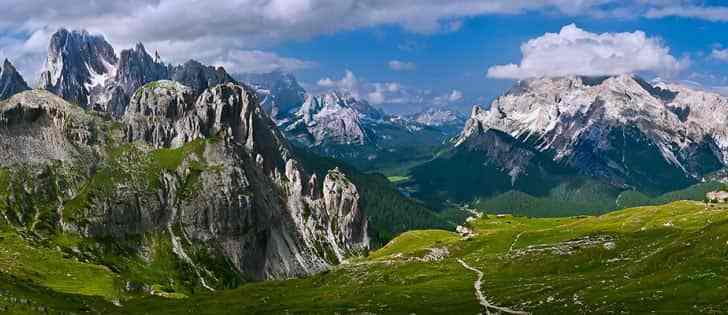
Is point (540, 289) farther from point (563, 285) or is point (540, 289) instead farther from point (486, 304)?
point (486, 304)

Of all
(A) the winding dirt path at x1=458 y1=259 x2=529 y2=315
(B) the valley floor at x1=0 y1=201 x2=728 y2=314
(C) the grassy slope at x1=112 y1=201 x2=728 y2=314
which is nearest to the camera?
(C) the grassy slope at x1=112 y1=201 x2=728 y2=314

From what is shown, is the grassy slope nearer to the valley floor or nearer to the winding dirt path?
the valley floor

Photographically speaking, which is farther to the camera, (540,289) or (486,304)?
(540,289)

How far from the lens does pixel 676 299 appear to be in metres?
94.3

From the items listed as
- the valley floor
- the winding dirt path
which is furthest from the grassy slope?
the winding dirt path

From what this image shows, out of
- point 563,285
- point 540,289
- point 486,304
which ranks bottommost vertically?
point 486,304

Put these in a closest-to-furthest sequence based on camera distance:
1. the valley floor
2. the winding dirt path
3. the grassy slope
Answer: the grassy slope < the valley floor < the winding dirt path

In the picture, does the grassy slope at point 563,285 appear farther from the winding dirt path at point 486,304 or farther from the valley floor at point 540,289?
the winding dirt path at point 486,304

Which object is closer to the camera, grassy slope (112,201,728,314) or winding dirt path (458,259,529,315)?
grassy slope (112,201,728,314)

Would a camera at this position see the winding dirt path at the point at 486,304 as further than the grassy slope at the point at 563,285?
Yes

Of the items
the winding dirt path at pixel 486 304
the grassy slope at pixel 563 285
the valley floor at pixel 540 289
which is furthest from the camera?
the winding dirt path at pixel 486 304

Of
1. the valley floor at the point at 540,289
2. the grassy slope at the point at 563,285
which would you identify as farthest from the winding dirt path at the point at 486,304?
the grassy slope at the point at 563,285

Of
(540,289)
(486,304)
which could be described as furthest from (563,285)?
(486,304)

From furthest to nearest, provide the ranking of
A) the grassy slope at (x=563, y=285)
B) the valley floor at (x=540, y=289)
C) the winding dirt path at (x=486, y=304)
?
the winding dirt path at (x=486, y=304)
the valley floor at (x=540, y=289)
the grassy slope at (x=563, y=285)
